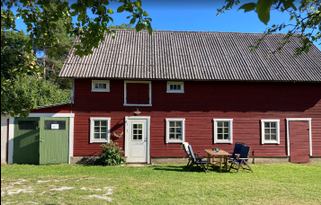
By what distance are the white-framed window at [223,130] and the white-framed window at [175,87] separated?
2249 millimetres

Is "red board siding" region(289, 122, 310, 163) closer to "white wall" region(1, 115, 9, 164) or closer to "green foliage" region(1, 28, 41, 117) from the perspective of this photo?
"green foliage" region(1, 28, 41, 117)

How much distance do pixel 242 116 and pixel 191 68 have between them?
11.4 feet

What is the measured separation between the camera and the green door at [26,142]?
10.8 m

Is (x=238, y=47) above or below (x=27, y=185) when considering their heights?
above

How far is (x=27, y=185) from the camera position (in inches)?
281

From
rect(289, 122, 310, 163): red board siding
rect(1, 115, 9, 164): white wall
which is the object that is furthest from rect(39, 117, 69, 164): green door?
rect(289, 122, 310, 163): red board siding

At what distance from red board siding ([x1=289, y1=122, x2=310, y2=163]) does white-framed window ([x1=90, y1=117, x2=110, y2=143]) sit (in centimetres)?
897

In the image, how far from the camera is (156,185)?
716cm

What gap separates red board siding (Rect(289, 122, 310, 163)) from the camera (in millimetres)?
11820

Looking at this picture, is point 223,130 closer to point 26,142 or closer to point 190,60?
point 190,60

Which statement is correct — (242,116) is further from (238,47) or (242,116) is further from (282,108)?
(238,47)

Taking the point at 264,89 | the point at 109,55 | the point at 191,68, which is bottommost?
the point at 264,89

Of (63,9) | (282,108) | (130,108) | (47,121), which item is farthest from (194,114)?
(63,9)

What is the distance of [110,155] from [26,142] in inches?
153
